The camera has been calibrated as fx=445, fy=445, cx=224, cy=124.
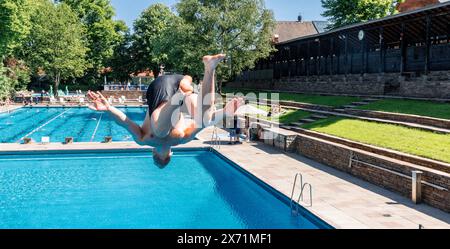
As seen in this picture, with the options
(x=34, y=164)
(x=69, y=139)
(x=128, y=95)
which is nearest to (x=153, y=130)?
(x=34, y=164)

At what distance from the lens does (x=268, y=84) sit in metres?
49.8

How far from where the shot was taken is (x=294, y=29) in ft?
200

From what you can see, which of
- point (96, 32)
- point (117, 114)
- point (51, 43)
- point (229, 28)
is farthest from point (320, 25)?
point (117, 114)

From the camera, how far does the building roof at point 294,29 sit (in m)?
60.2

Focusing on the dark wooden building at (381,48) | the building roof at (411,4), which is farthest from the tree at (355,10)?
the dark wooden building at (381,48)

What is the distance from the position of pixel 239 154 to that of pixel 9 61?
158 ft

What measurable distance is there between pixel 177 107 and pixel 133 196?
13250 mm

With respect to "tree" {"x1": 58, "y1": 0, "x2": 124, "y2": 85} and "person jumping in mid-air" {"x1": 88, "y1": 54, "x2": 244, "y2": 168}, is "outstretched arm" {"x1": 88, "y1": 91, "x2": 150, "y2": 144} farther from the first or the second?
"tree" {"x1": 58, "y1": 0, "x2": 124, "y2": 85}

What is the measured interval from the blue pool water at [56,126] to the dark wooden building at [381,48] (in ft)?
51.8

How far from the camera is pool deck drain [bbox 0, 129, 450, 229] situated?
11.7 metres

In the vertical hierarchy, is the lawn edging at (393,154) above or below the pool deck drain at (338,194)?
above

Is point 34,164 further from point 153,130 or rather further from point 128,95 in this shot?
point 128,95

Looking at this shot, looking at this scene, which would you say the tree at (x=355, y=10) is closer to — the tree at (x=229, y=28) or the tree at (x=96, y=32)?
the tree at (x=229, y=28)

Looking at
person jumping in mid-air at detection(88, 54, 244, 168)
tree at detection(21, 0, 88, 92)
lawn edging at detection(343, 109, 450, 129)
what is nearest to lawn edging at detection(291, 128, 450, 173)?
lawn edging at detection(343, 109, 450, 129)
